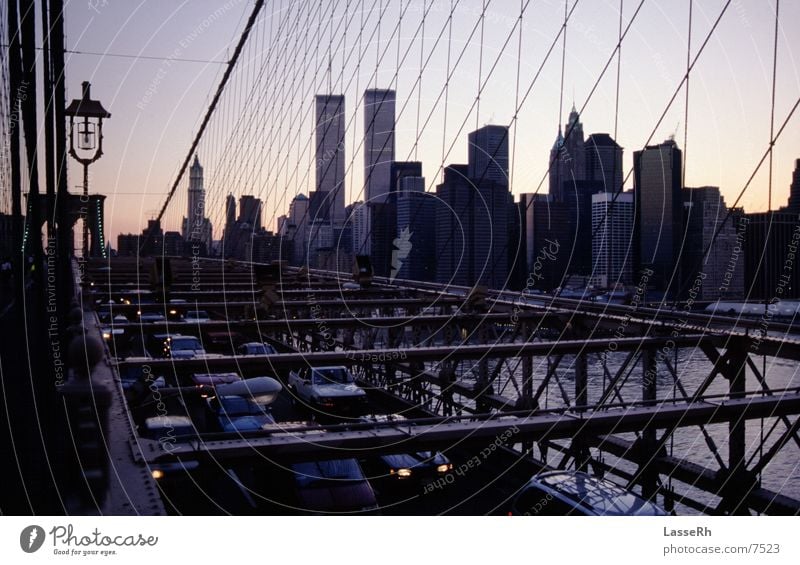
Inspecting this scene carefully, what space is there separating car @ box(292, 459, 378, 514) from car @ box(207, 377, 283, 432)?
3.30 m

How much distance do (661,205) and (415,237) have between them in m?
7.48

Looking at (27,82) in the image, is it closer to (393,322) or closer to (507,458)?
(393,322)

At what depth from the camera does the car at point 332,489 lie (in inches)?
351

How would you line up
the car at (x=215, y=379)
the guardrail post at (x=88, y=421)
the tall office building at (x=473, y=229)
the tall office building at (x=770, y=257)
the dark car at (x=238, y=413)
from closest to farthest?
the guardrail post at (x=88, y=421)
the tall office building at (x=770, y=257)
the dark car at (x=238, y=413)
the tall office building at (x=473, y=229)
the car at (x=215, y=379)

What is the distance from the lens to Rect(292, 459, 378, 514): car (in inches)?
351

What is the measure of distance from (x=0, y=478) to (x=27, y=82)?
11.6 feet

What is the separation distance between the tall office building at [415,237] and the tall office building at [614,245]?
12.1 feet

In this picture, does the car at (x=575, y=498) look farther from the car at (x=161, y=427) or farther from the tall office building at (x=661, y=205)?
the car at (x=161, y=427)

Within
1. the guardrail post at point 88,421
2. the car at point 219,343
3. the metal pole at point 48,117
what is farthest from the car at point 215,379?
the guardrail post at point 88,421

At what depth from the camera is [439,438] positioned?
5574 mm

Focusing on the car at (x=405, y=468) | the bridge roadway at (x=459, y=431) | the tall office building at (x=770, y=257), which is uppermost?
the tall office building at (x=770, y=257)

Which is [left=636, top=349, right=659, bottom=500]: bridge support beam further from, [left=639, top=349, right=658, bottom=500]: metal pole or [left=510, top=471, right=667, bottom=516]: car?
[left=510, top=471, right=667, bottom=516]: car

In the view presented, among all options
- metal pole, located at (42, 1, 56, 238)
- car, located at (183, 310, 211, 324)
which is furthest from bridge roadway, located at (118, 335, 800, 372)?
car, located at (183, 310, 211, 324)

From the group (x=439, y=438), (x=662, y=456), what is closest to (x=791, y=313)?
(x=662, y=456)
